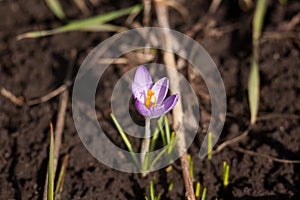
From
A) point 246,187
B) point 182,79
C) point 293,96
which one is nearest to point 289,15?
point 293,96

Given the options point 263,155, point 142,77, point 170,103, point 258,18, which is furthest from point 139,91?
point 258,18

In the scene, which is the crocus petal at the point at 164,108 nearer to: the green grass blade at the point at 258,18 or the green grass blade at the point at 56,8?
the green grass blade at the point at 258,18

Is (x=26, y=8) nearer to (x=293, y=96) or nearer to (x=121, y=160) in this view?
(x=121, y=160)

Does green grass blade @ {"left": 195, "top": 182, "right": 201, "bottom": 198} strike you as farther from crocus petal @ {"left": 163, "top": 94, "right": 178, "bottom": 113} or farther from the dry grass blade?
the dry grass blade

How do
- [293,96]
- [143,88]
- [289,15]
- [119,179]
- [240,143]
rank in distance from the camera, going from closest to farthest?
[143,88] < [119,179] < [240,143] < [293,96] < [289,15]

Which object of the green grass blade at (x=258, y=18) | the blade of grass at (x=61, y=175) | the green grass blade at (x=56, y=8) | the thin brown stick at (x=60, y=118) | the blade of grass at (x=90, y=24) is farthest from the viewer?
the green grass blade at (x=56, y=8)

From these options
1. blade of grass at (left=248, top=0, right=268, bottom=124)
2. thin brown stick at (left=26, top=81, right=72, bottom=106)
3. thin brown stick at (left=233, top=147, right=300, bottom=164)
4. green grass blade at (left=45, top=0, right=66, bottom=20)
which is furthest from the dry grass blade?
thin brown stick at (left=233, top=147, right=300, bottom=164)

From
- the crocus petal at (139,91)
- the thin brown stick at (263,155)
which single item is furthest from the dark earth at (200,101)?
the crocus petal at (139,91)
